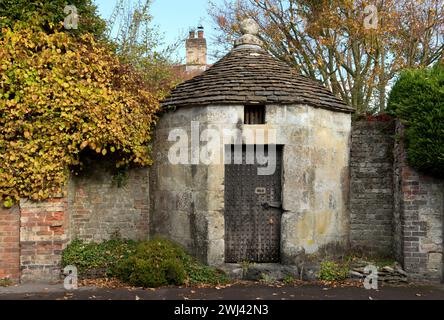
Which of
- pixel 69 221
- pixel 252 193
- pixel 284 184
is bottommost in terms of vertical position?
pixel 69 221

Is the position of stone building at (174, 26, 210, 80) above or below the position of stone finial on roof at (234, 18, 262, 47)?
above

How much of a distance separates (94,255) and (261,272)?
3.25m

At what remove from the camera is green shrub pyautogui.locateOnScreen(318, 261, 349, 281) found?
8031mm

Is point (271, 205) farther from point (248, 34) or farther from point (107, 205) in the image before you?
point (248, 34)

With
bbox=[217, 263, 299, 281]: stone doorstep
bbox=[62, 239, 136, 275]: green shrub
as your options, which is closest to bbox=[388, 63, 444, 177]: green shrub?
bbox=[217, 263, 299, 281]: stone doorstep

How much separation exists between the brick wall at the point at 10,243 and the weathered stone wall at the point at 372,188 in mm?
6760

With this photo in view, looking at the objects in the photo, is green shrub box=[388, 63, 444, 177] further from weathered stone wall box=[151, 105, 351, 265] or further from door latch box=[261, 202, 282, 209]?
door latch box=[261, 202, 282, 209]

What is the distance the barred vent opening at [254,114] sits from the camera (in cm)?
850

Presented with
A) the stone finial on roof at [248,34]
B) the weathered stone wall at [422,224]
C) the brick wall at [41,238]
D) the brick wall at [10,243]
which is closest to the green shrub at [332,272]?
the weathered stone wall at [422,224]

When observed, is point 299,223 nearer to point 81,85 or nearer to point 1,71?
point 81,85

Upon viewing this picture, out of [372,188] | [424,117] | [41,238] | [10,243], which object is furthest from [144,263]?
[424,117]

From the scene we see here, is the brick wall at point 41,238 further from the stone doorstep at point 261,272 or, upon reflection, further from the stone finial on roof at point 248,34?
the stone finial on roof at point 248,34

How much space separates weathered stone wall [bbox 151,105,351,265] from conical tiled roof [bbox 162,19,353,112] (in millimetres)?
191

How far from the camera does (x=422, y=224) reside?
8156mm
